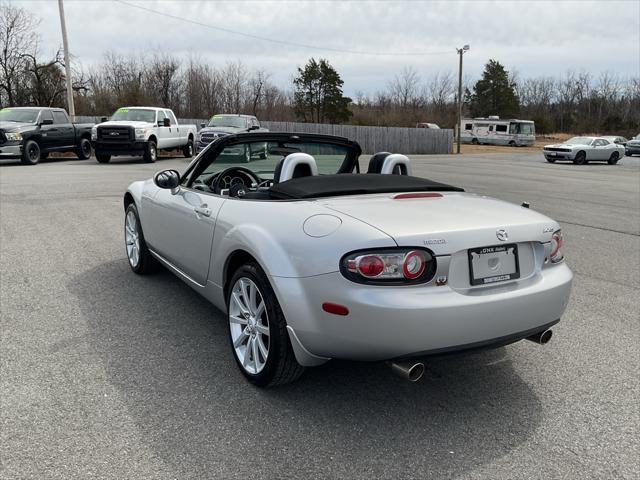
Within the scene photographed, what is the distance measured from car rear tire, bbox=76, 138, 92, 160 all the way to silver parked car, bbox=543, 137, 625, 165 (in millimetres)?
24119

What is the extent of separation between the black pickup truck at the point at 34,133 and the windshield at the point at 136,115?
6.15ft

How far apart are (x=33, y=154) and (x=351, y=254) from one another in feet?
65.2

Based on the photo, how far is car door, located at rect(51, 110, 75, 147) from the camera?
67.3ft

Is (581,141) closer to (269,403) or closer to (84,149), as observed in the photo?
(84,149)

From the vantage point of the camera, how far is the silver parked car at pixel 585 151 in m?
30.7

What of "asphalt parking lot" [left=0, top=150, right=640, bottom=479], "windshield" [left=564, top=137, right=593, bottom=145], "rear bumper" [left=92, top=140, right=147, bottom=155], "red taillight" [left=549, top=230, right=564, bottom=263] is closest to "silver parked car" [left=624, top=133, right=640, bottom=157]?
"windshield" [left=564, top=137, right=593, bottom=145]

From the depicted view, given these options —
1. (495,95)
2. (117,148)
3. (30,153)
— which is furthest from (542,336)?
(495,95)

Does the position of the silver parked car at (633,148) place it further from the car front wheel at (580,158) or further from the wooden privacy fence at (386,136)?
the wooden privacy fence at (386,136)

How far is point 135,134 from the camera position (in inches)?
790

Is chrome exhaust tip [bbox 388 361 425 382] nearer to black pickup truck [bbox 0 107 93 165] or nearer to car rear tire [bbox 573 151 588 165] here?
black pickup truck [bbox 0 107 93 165]

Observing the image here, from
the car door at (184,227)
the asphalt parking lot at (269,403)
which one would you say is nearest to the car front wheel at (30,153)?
the asphalt parking lot at (269,403)

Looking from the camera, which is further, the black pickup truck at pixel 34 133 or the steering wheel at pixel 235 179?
the black pickup truck at pixel 34 133

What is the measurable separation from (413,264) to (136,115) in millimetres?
20561

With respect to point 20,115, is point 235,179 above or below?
below
